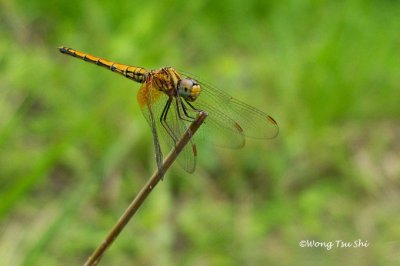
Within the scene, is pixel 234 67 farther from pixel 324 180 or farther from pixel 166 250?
pixel 166 250

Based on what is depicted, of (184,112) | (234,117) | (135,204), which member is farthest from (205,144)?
(135,204)

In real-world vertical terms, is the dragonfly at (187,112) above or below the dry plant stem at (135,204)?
above

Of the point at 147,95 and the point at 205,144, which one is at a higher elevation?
the point at 205,144

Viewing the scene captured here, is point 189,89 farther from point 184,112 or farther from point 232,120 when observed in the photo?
point 232,120

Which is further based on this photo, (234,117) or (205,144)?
(205,144)

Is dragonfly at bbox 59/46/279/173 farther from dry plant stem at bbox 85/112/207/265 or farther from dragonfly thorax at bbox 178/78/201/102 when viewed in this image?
dry plant stem at bbox 85/112/207/265

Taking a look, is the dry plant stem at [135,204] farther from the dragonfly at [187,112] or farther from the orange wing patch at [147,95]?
the orange wing patch at [147,95]

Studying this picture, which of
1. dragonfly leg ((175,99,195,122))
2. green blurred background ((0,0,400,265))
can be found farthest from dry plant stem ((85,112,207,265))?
green blurred background ((0,0,400,265))

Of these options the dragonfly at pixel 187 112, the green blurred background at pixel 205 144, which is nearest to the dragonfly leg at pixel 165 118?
the dragonfly at pixel 187 112
